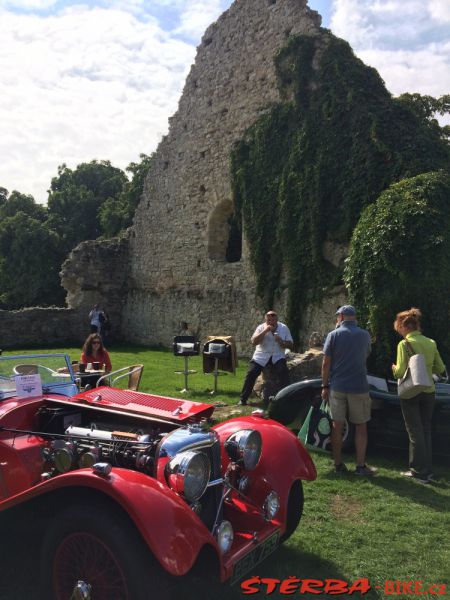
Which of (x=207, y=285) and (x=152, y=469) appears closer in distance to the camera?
(x=152, y=469)

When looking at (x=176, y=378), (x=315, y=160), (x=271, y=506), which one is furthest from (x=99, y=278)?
(x=271, y=506)

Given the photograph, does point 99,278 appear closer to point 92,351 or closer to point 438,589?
point 92,351

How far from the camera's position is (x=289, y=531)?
11.7 ft

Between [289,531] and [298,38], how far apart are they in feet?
37.7

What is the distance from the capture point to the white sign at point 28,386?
3.83m

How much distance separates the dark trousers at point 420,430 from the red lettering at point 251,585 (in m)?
2.41

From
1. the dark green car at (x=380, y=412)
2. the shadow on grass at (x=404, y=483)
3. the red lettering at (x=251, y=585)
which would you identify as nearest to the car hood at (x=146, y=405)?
the red lettering at (x=251, y=585)

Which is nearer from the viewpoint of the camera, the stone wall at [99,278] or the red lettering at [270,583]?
the red lettering at [270,583]

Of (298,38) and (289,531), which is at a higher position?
(298,38)

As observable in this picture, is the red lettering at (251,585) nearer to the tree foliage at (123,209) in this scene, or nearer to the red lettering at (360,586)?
the red lettering at (360,586)

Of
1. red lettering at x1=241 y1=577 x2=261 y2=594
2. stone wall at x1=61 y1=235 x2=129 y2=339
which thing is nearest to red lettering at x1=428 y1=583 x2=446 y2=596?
red lettering at x1=241 y1=577 x2=261 y2=594

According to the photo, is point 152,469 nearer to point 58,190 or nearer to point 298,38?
point 298,38

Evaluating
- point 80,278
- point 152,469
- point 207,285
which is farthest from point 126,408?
point 80,278

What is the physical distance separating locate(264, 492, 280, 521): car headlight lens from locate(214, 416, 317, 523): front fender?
0.05m
